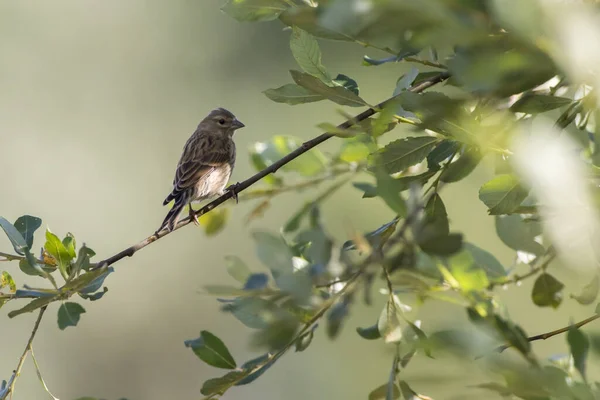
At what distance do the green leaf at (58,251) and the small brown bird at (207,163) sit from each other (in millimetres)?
1923

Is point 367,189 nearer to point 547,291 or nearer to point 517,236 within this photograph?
point 517,236

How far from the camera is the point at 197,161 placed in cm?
447

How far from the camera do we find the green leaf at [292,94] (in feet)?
4.31

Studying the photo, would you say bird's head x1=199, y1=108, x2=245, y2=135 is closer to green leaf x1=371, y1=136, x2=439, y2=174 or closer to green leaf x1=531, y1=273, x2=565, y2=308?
green leaf x1=531, y1=273, x2=565, y2=308

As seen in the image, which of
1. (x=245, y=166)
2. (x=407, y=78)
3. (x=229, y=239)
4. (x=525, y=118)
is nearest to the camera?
(x=525, y=118)

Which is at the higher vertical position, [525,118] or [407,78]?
[407,78]

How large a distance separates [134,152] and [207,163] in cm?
693

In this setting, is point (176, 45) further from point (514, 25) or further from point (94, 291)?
point (514, 25)

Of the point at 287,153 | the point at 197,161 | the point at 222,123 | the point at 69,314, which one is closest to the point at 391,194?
the point at 69,314

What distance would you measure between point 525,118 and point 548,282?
416mm

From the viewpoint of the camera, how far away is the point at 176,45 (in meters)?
12.5

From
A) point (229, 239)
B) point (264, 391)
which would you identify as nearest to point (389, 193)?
point (264, 391)

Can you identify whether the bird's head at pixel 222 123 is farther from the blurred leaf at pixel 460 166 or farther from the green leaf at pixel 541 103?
Result: the green leaf at pixel 541 103

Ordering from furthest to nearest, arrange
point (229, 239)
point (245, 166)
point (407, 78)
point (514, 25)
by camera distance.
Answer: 1. point (229, 239)
2. point (245, 166)
3. point (407, 78)
4. point (514, 25)
